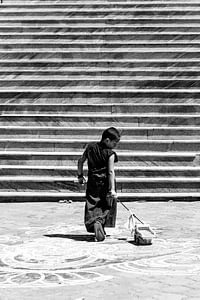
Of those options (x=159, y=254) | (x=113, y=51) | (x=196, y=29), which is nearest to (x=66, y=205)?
(x=159, y=254)

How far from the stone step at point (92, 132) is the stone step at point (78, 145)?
0.20 meters

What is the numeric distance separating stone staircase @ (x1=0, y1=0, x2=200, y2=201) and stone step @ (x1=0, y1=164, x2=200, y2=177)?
0.02 m

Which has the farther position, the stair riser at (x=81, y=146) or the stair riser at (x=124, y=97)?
the stair riser at (x=124, y=97)

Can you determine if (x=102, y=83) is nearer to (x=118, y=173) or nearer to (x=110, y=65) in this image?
(x=110, y=65)

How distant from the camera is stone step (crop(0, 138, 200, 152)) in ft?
38.4

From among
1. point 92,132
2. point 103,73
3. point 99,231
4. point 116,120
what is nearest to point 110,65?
point 103,73

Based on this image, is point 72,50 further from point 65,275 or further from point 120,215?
point 65,275

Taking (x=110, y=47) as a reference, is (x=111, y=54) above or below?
below

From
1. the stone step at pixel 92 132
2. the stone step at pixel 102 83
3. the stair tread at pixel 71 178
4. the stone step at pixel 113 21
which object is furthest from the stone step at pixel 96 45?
the stair tread at pixel 71 178

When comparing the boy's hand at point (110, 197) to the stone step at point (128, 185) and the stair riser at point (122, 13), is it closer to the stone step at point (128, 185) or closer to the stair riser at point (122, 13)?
the stone step at point (128, 185)

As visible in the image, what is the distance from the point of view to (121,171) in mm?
11047

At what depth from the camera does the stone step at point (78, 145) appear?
1171 cm

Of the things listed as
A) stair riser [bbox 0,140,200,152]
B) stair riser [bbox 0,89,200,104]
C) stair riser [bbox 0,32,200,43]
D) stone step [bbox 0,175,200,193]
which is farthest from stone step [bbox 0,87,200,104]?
stone step [bbox 0,175,200,193]

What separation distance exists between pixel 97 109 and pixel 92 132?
0.86 meters
